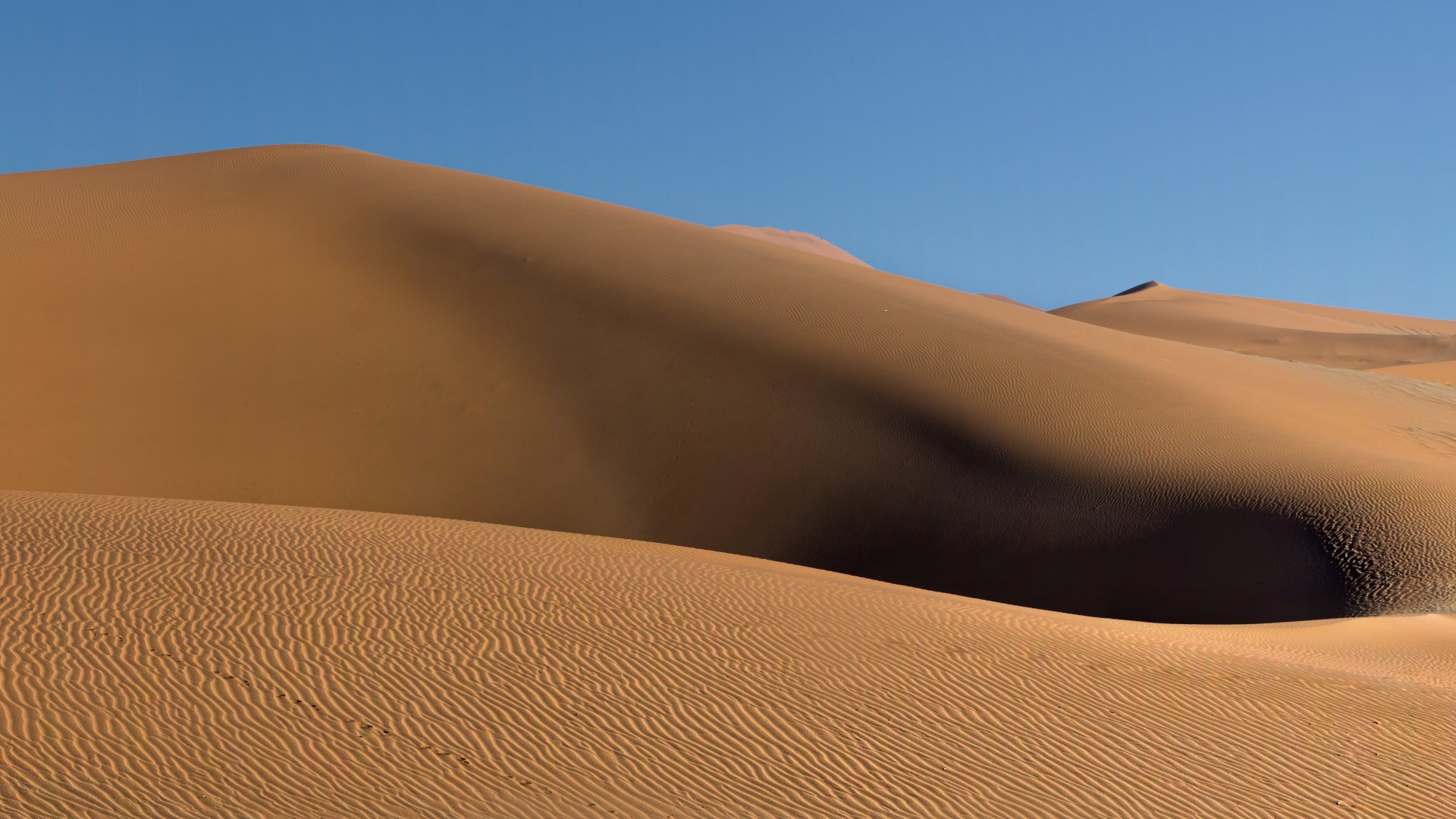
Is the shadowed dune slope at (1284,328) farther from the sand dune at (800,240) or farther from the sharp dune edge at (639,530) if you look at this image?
the sand dune at (800,240)

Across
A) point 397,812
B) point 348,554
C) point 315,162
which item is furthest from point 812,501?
point 315,162

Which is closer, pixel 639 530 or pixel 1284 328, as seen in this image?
pixel 639 530

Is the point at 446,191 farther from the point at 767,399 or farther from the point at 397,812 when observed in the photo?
the point at 397,812

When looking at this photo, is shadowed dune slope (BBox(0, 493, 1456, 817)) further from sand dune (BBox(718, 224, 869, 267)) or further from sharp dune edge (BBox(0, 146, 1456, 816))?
sand dune (BBox(718, 224, 869, 267))

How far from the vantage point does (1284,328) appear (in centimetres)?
5056

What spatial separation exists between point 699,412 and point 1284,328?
140ft

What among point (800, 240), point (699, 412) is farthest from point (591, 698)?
point (800, 240)

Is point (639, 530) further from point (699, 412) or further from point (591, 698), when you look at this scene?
point (591, 698)

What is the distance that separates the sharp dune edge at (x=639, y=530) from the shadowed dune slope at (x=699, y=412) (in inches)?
2.4

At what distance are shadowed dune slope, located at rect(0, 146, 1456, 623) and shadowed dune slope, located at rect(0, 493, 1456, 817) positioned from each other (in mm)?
4287

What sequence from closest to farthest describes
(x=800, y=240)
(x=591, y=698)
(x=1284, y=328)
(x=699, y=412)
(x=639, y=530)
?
1. (x=591, y=698)
2. (x=639, y=530)
3. (x=699, y=412)
4. (x=1284, y=328)
5. (x=800, y=240)

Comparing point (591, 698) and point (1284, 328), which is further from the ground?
point (1284, 328)

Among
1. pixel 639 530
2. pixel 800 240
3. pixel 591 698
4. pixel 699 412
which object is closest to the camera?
pixel 591 698

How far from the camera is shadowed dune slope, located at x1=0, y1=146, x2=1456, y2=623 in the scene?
37.6 ft
